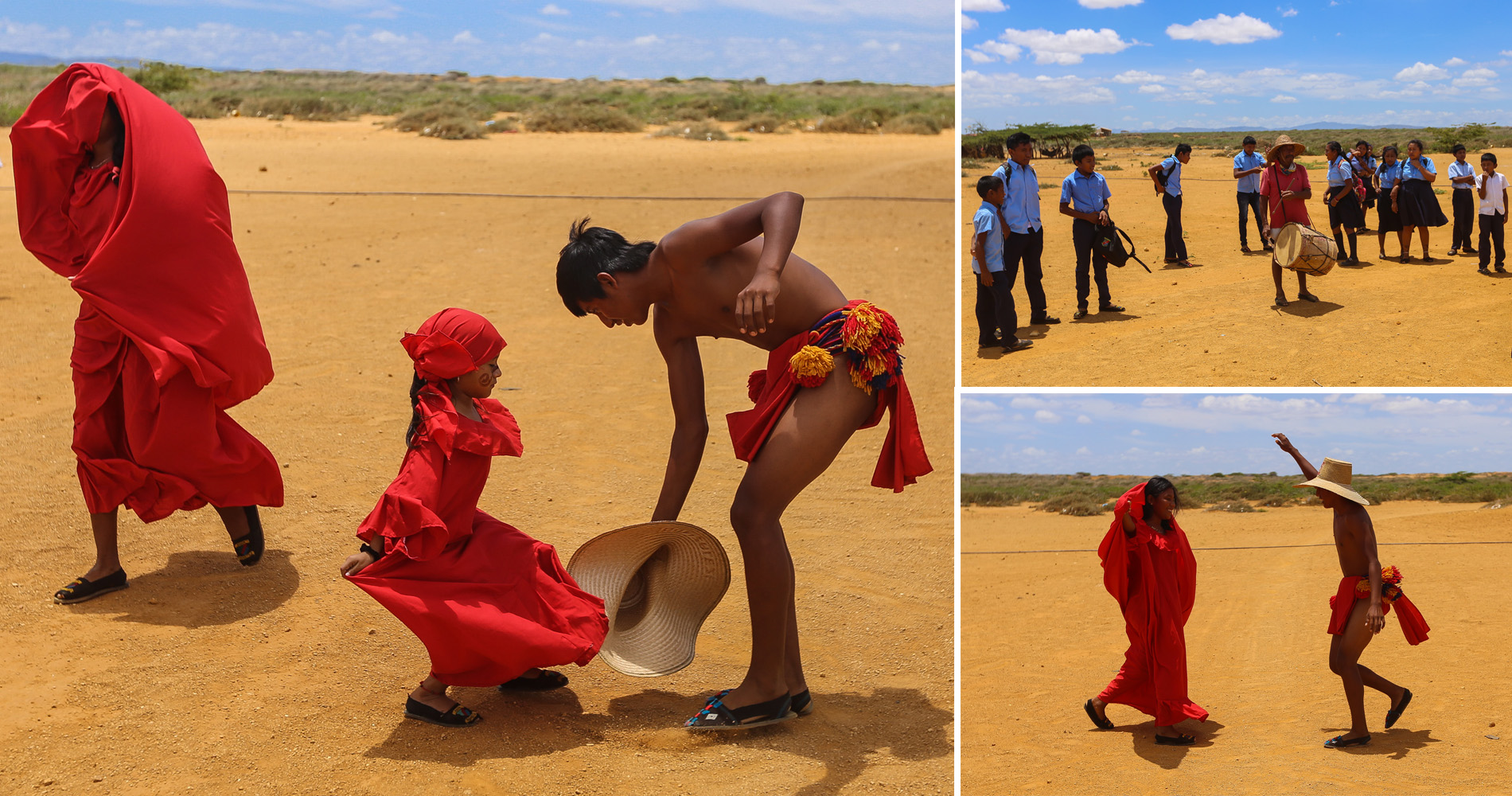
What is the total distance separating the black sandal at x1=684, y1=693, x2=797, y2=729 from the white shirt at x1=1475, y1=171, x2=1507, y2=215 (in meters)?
10.9

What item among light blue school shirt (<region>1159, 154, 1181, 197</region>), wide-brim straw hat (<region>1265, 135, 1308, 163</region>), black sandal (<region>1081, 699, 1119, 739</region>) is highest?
wide-brim straw hat (<region>1265, 135, 1308, 163</region>)

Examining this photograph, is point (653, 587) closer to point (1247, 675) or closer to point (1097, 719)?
point (1097, 719)

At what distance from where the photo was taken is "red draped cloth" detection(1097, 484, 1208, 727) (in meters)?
5.78

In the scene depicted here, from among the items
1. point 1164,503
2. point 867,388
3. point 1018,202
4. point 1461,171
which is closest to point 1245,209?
point 1461,171

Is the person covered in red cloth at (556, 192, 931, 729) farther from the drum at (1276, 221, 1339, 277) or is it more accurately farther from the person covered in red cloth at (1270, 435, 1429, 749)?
the drum at (1276, 221, 1339, 277)

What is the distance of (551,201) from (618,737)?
13.2 meters

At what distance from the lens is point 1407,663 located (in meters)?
8.16

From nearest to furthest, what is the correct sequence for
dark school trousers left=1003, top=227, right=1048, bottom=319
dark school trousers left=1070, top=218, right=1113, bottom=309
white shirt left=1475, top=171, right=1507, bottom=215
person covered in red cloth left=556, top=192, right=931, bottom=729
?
person covered in red cloth left=556, top=192, right=931, bottom=729, dark school trousers left=1003, top=227, right=1048, bottom=319, dark school trousers left=1070, top=218, right=1113, bottom=309, white shirt left=1475, top=171, right=1507, bottom=215

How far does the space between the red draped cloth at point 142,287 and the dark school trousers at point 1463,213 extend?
40.2 ft

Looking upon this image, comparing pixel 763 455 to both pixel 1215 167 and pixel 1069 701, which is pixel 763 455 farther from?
pixel 1215 167

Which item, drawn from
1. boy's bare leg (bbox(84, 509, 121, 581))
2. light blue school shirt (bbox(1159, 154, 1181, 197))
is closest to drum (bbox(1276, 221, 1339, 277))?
light blue school shirt (bbox(1159, 154, 1181, 197))

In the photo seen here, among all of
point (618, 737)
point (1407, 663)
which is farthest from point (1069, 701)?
point (618, 737)

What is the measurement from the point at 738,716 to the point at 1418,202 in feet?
36.9

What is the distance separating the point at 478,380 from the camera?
369 centimetres
